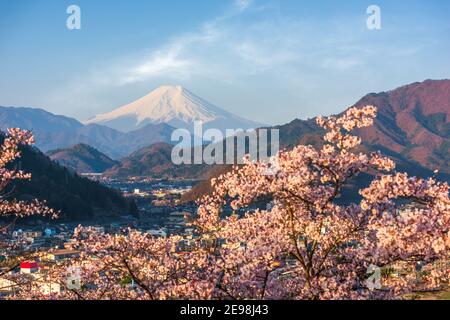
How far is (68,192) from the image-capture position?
3981 inches

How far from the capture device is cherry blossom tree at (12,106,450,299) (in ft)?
26.8

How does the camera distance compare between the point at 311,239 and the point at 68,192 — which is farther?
the point at 68,192

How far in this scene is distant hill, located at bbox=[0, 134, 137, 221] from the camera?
9300cm

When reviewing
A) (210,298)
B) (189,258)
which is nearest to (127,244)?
(189,258)

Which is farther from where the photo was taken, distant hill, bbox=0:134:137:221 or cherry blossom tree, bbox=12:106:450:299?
distant hill, bbox=0:134:137:221

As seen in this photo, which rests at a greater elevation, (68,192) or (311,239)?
(311,239)

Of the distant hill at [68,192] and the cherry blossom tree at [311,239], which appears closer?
the cherry blossom tree at [311,239]

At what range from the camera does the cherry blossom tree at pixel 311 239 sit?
8156 mm

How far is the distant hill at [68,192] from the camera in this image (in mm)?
93000

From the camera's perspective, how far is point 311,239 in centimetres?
920

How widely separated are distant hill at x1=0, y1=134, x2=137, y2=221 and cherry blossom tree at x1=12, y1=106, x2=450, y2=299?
8361 centimetres

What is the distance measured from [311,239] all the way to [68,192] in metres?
97.1

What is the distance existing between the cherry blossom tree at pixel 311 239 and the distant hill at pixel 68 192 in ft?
274
